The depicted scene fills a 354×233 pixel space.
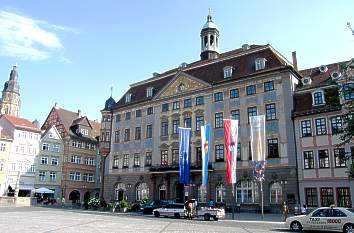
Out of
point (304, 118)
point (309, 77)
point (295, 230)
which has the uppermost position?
point (309, 77)

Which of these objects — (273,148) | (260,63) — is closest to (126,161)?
(273,148)

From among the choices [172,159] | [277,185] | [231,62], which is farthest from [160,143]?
[277,185]

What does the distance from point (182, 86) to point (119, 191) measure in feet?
60.5

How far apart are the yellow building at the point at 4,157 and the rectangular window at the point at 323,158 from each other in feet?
168

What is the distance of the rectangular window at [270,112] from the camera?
40562 mm

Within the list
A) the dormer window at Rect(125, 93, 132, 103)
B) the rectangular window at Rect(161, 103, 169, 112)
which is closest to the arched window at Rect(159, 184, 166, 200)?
the rectangular window at Rect(161, 103, 169, 112)

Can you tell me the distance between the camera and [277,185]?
1527 inches

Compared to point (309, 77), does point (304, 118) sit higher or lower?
lower

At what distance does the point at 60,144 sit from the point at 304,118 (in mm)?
50238

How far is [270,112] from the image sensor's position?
4091 cm

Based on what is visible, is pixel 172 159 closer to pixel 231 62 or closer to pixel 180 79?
pixel 180 79

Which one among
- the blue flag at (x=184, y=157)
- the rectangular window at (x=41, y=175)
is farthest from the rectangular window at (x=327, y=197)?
the rectangular window at (x=41, y=175)

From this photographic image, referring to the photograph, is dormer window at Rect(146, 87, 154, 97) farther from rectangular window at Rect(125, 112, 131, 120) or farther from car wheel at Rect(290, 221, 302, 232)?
car wheel at Rect(290, 221, 302, 232)

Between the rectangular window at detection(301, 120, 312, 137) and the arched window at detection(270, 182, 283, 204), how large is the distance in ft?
19.8
